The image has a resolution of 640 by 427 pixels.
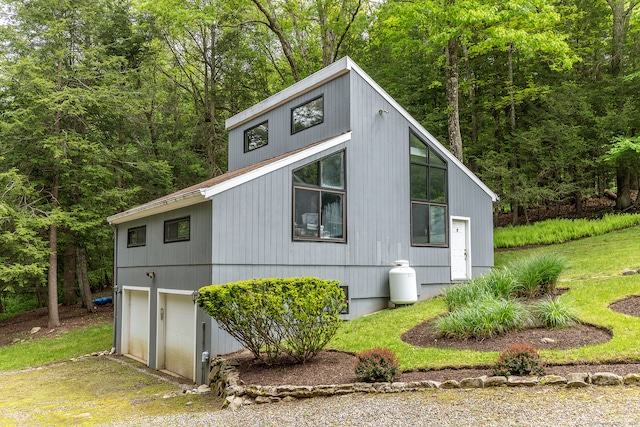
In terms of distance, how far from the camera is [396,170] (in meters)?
11.6

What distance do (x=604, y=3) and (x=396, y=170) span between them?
16.0 meters

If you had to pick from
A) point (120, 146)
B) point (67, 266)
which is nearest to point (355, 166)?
point (120, 146)

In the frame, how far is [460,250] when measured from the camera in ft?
42.3

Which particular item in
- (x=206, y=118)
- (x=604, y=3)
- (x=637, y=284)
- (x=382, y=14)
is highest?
(x=604, y=3)

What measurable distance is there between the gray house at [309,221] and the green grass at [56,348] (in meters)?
1.64

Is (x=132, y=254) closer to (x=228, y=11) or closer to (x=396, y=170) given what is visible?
(x=396, y=170)

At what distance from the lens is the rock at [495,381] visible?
532 centimetres

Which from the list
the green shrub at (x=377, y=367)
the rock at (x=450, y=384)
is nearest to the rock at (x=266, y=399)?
the green shrub at (x=377, y=367)

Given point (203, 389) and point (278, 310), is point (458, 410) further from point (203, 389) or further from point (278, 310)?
point (203, 389)

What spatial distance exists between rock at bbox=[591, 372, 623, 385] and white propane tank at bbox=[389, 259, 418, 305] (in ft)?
18.9

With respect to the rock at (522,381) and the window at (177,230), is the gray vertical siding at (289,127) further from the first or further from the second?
the rock at (522,381)

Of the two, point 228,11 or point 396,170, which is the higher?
point 228,11

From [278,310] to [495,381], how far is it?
3.16 metres

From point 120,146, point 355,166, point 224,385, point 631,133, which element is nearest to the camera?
point 224,385
